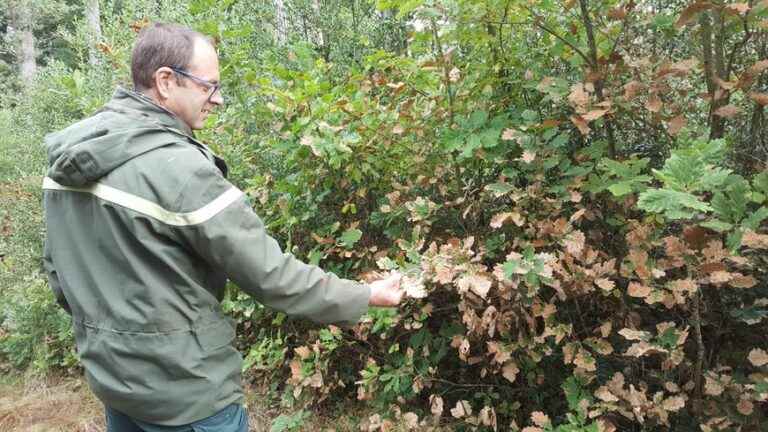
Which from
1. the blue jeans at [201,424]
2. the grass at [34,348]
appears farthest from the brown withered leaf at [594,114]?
the grass at [34,348]

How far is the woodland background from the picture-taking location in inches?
77.0

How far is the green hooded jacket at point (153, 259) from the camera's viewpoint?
5.05ft

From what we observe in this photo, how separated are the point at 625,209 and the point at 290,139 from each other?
5.83 feet

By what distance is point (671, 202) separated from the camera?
5.21ft

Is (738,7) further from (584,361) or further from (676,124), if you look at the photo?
(584,361)

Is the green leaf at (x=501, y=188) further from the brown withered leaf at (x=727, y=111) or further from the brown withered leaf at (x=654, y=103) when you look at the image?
the brown withered leaf at (x=727, y=111)

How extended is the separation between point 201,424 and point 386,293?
2.46ft

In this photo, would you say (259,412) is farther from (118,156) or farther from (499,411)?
(118,156)

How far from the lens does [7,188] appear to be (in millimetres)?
6512

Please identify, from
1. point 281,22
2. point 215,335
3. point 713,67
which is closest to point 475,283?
point 215,335

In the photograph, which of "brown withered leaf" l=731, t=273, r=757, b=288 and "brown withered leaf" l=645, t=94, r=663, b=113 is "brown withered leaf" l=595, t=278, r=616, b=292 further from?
"brown withered leaf" l=645, t=94, r=663, b=113

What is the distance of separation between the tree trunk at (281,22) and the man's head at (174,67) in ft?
10.9

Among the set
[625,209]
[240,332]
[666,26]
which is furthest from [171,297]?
[240,332]

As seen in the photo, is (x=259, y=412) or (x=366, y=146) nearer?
(x=366, y=146)
